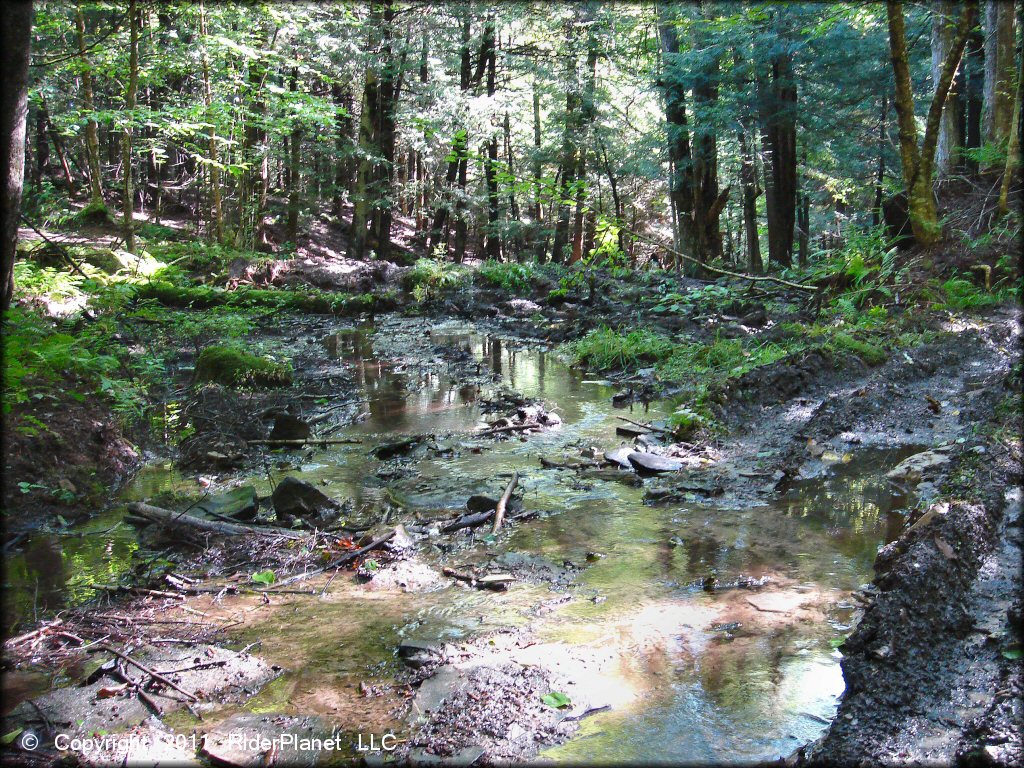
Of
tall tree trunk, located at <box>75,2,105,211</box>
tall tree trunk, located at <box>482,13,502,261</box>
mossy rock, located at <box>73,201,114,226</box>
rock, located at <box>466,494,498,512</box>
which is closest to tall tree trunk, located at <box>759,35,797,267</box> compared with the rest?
tall tree trunk, located at <box>482,13,502,261</box>

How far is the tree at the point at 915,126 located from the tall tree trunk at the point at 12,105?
1048 centimetres

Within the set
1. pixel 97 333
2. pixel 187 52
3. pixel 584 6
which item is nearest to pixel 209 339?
pixel 97 333

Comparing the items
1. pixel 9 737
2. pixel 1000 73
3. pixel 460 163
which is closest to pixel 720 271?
pixel 9 737

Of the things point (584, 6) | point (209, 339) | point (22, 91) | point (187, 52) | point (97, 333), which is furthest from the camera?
point (584, 6)

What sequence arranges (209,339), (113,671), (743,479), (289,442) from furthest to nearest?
(209,339) → (289,442) → (743,479) → (113,671)

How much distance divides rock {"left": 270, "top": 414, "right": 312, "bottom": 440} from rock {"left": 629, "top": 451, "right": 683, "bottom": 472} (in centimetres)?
400

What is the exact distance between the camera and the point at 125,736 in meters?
3.03

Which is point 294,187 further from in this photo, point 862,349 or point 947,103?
point 862,349

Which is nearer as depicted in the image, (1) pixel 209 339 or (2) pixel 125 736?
(2) pixel 125 736

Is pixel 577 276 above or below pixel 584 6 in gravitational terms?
below

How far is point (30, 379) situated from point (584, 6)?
2140 cm

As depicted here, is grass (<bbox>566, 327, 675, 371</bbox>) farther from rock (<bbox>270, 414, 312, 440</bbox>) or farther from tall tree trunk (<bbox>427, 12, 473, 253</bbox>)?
tall tree trunk (<bbox>427, 12, 473, 253</bbox>)

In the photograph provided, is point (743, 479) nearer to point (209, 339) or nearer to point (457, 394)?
point (457, 394)

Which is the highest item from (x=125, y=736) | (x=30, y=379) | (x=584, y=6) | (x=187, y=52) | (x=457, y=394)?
(x=584, y=6)
